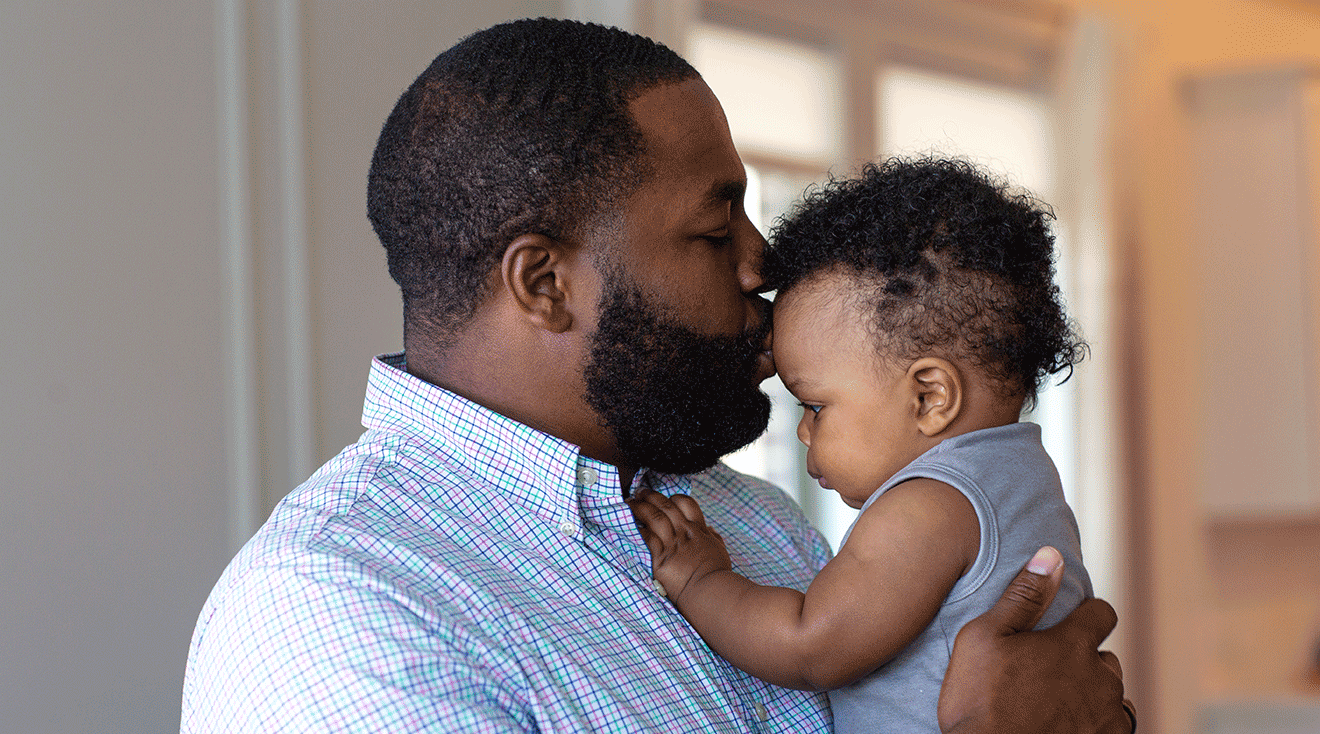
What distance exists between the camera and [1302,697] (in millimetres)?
3947

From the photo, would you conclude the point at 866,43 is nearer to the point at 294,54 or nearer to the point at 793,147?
the point at 793,147

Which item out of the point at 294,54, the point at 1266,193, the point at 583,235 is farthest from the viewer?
the point at 1266,193

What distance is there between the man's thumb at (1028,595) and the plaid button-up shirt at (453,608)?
27 cm

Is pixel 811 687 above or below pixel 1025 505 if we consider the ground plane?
below

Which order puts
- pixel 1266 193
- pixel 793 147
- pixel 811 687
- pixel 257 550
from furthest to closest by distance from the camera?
pixel 1266 193 → pixel 793 147 → pixel 811 687 → pixel 257 550

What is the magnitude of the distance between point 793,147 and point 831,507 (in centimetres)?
96

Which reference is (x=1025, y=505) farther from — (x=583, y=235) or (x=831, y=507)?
(x=831, y=507)

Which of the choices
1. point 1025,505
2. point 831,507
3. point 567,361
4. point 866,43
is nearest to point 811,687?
point 1025,505

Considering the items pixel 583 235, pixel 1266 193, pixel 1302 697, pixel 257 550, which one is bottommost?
pixel 1302 697

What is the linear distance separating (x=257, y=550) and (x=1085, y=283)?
3.26 m

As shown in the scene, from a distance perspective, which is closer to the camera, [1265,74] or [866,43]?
[866,43]

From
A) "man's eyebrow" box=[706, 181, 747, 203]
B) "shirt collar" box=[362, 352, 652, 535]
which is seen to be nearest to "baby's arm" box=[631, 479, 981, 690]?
"shirt collar" box=[362, 352, 652, 535]

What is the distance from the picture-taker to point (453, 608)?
1.06 meters

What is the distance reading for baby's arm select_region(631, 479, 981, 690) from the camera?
3.77 feet
